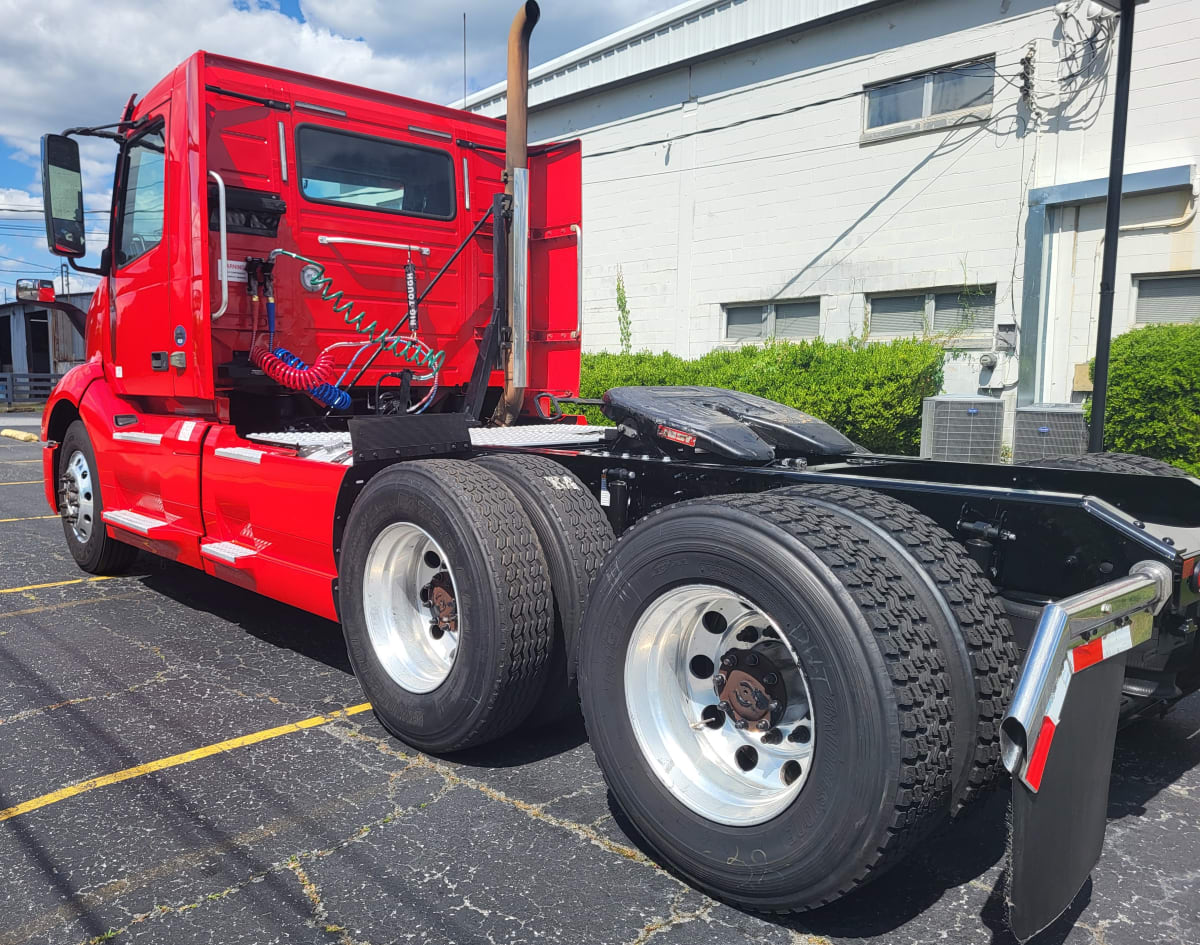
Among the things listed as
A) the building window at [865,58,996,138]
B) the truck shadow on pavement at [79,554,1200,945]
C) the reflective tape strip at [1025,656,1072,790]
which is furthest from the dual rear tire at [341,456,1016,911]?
the building window at [865,58,996,138]

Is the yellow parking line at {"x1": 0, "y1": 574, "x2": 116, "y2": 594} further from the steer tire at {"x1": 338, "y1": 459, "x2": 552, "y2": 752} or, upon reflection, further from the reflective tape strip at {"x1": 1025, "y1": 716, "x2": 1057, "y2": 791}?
the reflective tape strip at {"x1": 1025, "y1": 716, "x2": 1057, "y2": 791}

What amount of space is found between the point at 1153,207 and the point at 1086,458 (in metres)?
7.39

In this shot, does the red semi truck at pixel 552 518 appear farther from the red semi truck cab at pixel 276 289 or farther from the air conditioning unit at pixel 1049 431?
the air conditioning unit at pixel 1049 431

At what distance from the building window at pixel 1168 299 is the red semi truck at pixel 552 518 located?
7220 mm

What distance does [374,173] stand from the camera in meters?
5.56

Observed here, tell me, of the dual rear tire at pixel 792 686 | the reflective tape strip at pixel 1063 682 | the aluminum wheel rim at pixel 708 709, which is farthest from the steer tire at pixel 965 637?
the aluminum wheel rim at pixel 708 709

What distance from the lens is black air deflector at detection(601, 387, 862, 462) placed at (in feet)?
10.5

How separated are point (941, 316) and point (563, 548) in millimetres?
9775

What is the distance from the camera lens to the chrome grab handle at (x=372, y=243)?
17.3 feet

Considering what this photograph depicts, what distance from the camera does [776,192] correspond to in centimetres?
1324

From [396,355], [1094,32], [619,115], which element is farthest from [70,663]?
[619,115]

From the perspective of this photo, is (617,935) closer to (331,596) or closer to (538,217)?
(331,596)

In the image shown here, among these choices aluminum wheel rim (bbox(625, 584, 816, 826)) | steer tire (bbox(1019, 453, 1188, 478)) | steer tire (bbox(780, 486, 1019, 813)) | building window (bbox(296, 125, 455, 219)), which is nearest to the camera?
steer tire (bbox(780, 486, 1019, 813))

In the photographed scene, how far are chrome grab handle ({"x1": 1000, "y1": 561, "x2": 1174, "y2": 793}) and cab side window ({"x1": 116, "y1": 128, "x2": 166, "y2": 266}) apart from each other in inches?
195
